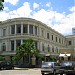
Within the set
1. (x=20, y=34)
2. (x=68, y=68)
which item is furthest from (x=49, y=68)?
(x=20, y=34)

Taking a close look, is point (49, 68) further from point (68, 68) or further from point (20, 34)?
point (20, 34)

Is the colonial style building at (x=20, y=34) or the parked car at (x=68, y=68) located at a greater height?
the colonial style building at (x=20, y=34)

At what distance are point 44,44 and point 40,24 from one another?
20.4 feet

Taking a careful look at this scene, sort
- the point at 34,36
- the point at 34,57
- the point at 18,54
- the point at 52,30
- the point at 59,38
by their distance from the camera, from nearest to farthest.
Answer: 1. the point at 18,54
2. the point at 34,57
3. the point at 34,36
4. the point at 52,30
5. the point at 59,38

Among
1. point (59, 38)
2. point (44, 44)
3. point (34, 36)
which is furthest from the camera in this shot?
point (59, 38)

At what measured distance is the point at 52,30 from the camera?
79.0 metres

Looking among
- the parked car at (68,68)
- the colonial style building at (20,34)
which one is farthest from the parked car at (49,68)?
the colonial style building at (20,34)

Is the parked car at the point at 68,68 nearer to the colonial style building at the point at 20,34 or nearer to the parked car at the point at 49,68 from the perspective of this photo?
the parked car at the point at 49,68

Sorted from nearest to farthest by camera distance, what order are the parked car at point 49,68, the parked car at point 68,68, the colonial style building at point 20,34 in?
the parked car at point 68,68 < the parked car at point 49,68 < the colonial style building at point 20,34

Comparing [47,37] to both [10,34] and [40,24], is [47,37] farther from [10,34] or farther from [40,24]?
[10,34]

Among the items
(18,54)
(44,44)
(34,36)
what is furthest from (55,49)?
(18,54)

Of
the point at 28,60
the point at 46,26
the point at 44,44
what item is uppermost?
the point at 46,26

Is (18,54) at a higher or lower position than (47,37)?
lower

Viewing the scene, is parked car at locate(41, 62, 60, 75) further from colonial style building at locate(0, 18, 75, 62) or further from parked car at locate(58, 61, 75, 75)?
colonial style building at locate(0, 18, 75, 62)
